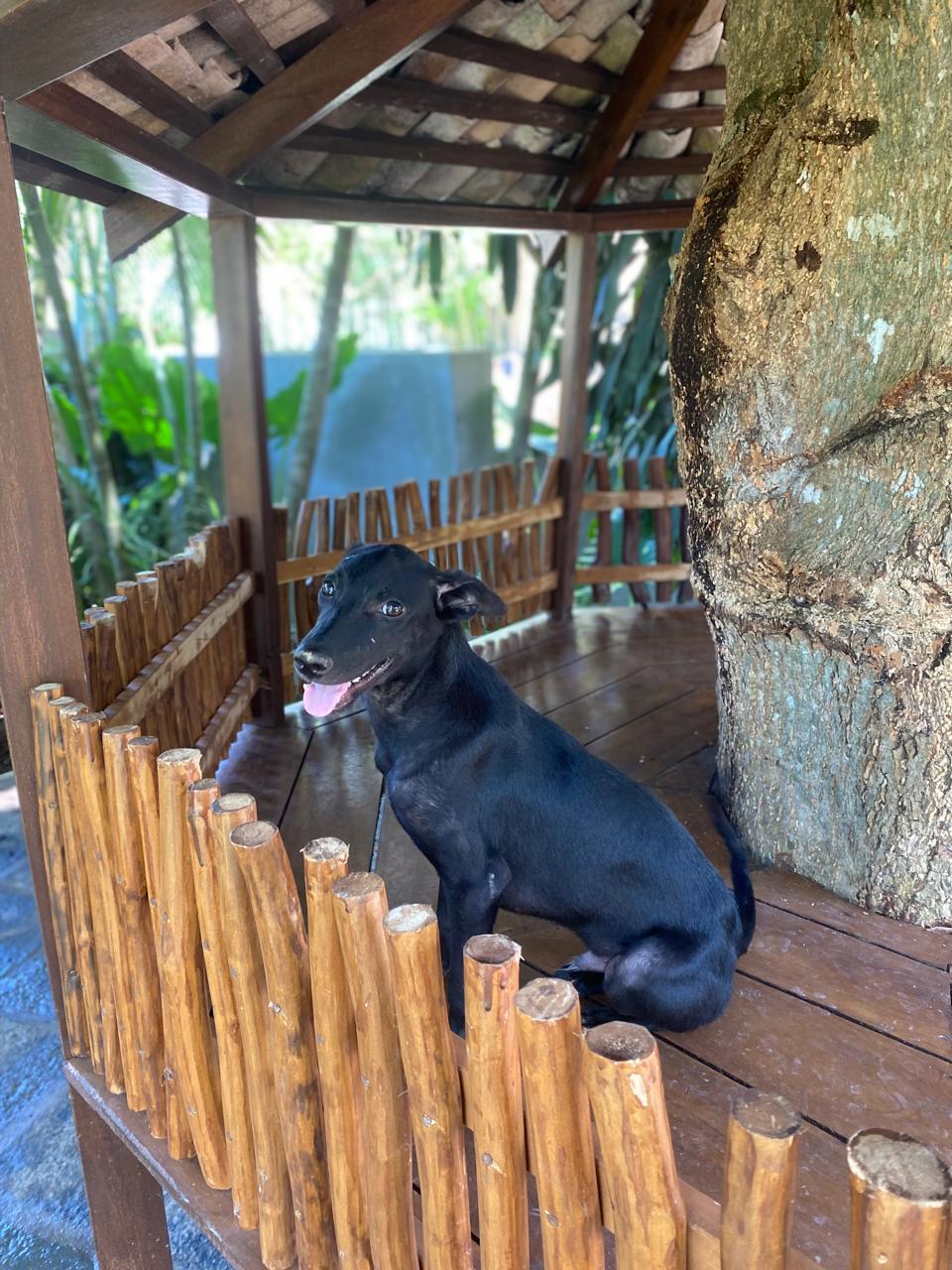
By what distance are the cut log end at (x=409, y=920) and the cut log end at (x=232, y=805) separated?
0.41 metres

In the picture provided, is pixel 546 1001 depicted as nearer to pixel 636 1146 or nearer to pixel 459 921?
pixel 636 1146

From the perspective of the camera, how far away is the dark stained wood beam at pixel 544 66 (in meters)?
3.75

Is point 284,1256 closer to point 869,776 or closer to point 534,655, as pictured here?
point 869,776

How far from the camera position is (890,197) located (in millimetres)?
2432

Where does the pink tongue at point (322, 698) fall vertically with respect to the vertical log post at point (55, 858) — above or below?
above

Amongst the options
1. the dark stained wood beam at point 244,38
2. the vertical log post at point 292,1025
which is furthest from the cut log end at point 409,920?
the dark stained wood beam at point 244,38

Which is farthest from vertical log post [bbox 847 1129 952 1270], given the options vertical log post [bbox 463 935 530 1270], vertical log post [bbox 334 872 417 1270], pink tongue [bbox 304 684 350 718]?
pink tongue [bbox 304 684 350 718]

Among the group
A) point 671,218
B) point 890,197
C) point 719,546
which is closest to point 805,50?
point 890,197

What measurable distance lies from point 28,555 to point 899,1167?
2157mm

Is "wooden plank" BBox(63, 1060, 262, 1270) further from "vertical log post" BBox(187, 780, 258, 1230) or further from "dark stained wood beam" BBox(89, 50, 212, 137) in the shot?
"dark stained wood beam" BBox(89, 50, 212, 137)

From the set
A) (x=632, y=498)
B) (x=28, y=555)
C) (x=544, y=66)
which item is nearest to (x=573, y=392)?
(x=632, y=498)

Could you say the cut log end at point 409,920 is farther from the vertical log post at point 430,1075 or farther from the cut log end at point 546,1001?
the cut log end at point 546,1001

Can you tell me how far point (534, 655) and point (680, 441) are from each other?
8.17ft

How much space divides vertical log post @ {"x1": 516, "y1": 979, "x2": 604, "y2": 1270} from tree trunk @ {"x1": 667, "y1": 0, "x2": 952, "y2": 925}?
1.86 m
